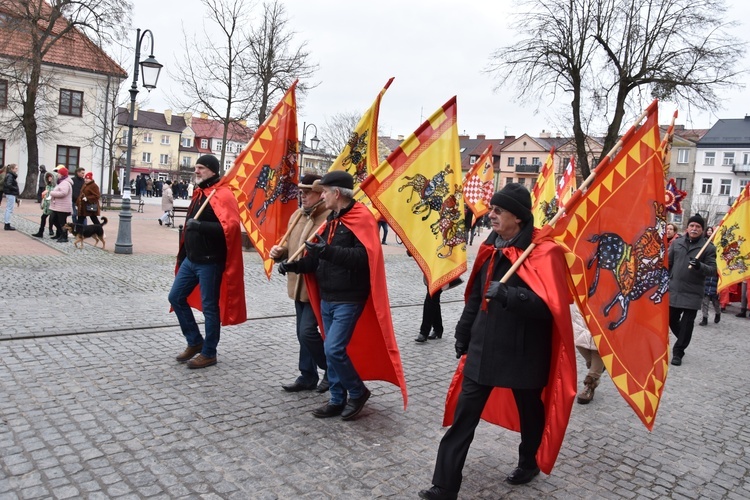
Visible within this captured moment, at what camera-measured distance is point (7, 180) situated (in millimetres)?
16469

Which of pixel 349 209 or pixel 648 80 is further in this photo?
pixel 648 80

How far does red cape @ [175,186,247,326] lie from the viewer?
585cm

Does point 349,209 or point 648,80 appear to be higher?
point 648,80

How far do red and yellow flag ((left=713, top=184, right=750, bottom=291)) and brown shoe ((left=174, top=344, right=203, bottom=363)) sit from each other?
8026mm

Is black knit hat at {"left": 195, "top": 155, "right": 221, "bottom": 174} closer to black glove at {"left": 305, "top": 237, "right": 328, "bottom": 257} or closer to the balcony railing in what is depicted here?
black glove at {"left": 305, "top": 237, "right": 328, "bottom": 257}

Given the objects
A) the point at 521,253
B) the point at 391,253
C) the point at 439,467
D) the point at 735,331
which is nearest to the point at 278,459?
the point at 439,467

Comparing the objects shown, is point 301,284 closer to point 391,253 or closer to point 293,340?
point 293,340

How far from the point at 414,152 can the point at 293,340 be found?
9.59 feet

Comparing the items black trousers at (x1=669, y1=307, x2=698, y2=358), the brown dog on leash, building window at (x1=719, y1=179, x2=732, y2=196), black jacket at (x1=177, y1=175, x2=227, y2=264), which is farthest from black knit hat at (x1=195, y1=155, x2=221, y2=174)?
building window at (x1=719, y1=179, x2=732, y2=196)

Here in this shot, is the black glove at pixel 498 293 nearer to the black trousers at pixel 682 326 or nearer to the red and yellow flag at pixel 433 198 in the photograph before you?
the red and yellow flag at pixel 433 198

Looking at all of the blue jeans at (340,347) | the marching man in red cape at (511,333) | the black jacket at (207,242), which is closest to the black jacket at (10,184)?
the black jacket at (207,242)

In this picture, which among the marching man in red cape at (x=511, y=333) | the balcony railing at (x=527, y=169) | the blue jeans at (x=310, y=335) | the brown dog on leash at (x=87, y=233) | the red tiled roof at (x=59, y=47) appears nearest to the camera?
the marching man in red cape at (x=511, y=333)

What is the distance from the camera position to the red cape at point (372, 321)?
482 centimetres

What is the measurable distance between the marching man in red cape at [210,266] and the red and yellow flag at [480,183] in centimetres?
840
